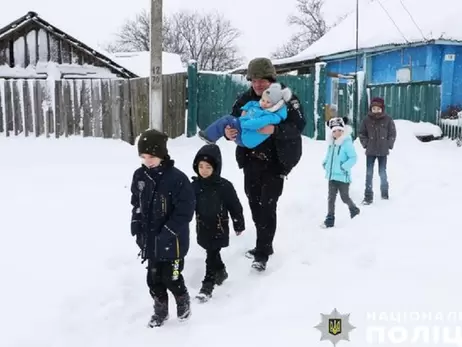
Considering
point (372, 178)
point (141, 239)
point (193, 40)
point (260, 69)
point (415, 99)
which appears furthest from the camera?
point (193, 40)

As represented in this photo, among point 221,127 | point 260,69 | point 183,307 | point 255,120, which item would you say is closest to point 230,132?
point 221,127

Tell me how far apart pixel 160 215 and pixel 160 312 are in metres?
0.75

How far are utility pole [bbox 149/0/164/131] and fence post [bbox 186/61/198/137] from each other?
3.63 m

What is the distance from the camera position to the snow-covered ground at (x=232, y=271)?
11.1ft

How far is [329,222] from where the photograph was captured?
19.0 feet

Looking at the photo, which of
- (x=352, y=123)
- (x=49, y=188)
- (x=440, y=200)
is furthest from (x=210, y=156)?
(x=352, y=123)

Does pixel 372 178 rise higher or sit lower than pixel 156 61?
lower

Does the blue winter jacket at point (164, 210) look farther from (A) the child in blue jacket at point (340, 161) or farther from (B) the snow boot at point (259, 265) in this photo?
(A) the child in blue jacket at point (340, 161)

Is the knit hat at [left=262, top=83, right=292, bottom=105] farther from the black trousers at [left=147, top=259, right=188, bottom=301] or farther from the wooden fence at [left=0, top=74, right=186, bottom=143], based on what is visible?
the wooden fence at [left=0, top=74, right=186, bottom=143]

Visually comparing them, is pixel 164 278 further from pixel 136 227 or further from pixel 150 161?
pixel 150 161

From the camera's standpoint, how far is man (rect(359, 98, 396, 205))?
706 centimetres

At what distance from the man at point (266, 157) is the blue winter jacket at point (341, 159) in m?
1.75

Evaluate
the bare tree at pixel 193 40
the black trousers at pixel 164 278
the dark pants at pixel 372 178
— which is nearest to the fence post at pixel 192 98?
the dark pants at pixel 372 178

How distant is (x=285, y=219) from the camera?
6.07 m
